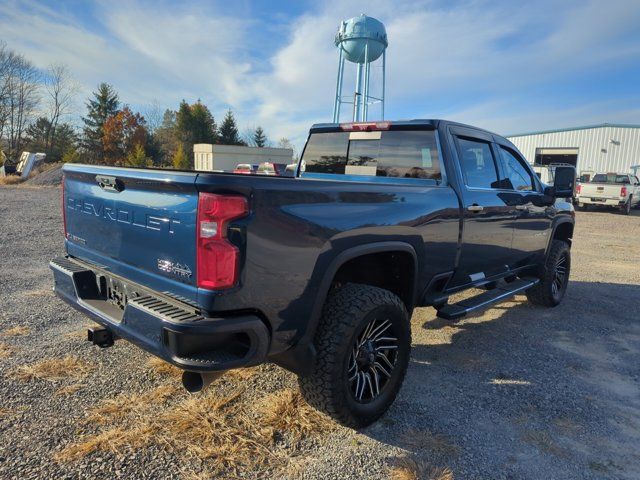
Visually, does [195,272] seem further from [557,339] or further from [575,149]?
[575,149]

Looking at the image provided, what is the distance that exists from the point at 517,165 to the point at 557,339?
6.08ft

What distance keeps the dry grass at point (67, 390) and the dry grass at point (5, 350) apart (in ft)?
2.55

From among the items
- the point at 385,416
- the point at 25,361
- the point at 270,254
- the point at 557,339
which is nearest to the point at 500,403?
the point at 385,416

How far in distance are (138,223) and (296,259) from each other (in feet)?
2.93

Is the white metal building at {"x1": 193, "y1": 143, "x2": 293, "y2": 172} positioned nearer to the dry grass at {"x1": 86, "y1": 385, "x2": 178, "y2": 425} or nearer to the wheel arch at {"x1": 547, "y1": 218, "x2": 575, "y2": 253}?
the wheel arch at {"x1": 547, "y1": 218, "x2": 575, "y2": 253}

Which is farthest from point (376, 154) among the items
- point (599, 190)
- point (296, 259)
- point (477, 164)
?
point (599, 190)

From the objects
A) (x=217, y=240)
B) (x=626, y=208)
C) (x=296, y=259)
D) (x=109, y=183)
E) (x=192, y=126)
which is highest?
(x=192, y=126)

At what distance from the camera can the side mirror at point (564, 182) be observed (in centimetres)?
470

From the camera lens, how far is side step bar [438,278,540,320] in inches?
138

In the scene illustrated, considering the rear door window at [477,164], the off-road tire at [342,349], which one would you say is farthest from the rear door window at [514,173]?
the off-road tire at [342,349]

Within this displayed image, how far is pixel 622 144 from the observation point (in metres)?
28.1

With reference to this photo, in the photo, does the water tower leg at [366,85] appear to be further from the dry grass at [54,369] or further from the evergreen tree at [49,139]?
the evergreen tree at [49,139]

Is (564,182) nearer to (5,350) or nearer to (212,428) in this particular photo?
(212,428)

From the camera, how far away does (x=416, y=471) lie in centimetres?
240
